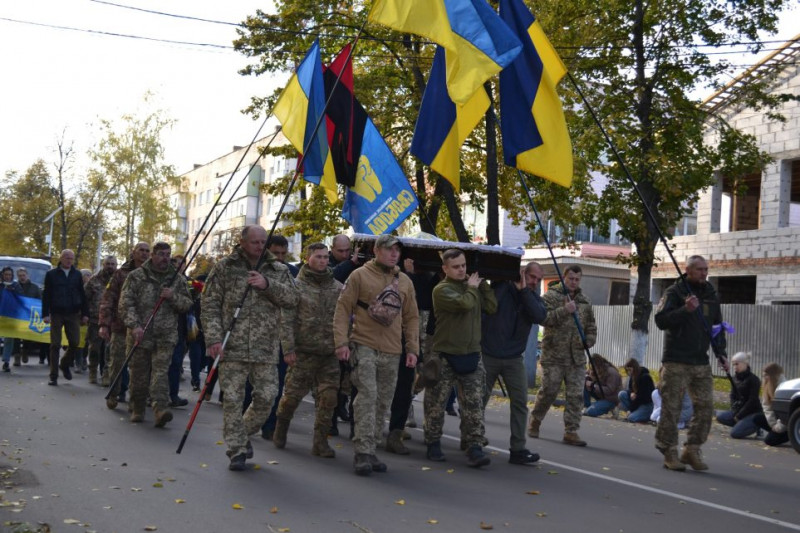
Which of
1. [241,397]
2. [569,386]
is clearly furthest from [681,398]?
[241,397]

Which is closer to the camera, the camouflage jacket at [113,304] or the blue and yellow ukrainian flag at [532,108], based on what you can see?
the blue and yellow ukrainian flag at [532,108]

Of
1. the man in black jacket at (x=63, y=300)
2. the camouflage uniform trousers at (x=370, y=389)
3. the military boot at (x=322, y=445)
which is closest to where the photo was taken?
the camouflage uniform trousers at (x=370, y=389)

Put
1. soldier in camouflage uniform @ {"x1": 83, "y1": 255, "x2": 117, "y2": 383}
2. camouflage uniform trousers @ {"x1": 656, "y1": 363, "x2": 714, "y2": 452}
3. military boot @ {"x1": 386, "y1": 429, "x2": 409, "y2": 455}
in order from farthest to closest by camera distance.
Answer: soldier in camouflage uniform @ {"x1": 83, "y1": 255, "x2": 117, "y2": 383}
military boot @ {"x1": 386, "y1": 429, "x2": 409, "y2": 455}
camouflage uniform trousers @ {"x1": 656, "y1": 363, "x2": 714, "y2": 452}

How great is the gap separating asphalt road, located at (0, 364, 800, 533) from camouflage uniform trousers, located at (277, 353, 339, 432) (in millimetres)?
419

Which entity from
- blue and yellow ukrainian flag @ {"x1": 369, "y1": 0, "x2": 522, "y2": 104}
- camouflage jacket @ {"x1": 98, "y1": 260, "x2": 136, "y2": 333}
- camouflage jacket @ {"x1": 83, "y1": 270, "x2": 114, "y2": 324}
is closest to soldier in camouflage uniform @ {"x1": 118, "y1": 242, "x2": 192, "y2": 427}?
camouflage jacket @ {"x1": 98, "y1": 260, "x2": 136, "y2": 333}

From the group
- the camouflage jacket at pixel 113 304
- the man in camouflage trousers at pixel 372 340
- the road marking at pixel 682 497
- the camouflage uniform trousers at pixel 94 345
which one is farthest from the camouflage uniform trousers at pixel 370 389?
the camouflage uniform trousers at pixel 94 345

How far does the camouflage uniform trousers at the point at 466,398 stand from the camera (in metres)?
9.53

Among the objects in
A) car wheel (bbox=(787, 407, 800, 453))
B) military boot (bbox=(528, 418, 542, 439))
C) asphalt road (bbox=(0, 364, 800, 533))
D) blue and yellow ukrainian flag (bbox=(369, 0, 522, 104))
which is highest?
blue and yellow ukrainian flag (bbox=(369, 0, 522, 104))

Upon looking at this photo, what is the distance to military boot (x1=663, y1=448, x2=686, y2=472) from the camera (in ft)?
32.9

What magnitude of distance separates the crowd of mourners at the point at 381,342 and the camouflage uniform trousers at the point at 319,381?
1 cm

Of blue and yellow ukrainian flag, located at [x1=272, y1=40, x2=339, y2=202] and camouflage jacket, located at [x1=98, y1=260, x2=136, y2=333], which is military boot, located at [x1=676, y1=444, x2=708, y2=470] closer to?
blue and yellow ukrainian flag, located at [x1=272, y1=40, x2=339, y2=202]

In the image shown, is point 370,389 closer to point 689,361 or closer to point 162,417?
point 689,361

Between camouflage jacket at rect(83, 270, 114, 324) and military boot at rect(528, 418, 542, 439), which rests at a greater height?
camouflage jacket at rect(83, 270, 114, 324)

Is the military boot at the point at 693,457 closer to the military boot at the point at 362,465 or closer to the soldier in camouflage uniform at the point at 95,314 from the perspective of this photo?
the military boot at the point at 362,465
